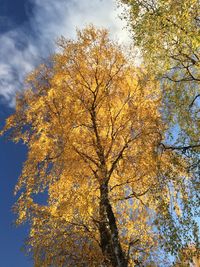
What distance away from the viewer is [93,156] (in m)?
15.6

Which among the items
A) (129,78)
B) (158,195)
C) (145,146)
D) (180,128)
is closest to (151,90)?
(129,78)

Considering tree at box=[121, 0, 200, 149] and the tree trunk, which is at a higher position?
tree at box=[121, 0, 200, 149]

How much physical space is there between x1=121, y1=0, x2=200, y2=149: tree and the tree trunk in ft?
11.8

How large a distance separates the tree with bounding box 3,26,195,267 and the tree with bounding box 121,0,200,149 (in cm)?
87

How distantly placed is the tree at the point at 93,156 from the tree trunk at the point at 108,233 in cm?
3

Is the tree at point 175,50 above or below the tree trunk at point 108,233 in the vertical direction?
above

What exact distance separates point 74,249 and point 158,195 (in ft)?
15.1

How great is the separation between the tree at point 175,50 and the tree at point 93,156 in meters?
0.87

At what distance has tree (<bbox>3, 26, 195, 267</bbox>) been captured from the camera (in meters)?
13.8

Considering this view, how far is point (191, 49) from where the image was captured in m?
12.3

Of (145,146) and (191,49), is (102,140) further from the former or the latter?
(191,49)

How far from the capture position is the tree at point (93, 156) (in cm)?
1378

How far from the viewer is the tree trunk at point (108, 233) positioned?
1395 centimetres

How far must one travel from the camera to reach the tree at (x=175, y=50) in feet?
39.8
